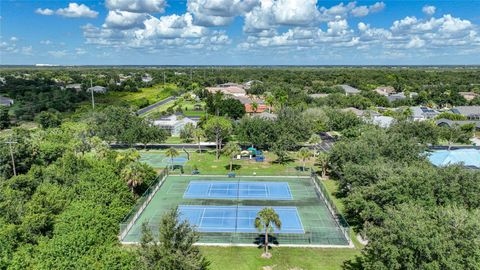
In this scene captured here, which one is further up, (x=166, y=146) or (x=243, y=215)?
(x=166, y=146)

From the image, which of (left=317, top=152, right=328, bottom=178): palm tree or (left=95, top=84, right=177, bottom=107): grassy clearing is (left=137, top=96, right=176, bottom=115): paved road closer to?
(left=95, top=84, right=177, bottom=107): grassy clearing

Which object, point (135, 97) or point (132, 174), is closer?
point (132, 174)

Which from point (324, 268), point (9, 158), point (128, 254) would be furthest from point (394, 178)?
point (9, 158)

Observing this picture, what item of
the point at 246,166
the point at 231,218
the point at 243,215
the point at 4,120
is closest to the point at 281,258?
the point at 231,218

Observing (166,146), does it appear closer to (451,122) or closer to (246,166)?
(246,166)

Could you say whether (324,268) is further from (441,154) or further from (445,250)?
(441,154)

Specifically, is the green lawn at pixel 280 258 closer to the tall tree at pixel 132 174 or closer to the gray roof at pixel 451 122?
the tall tree at pixel 132 174
